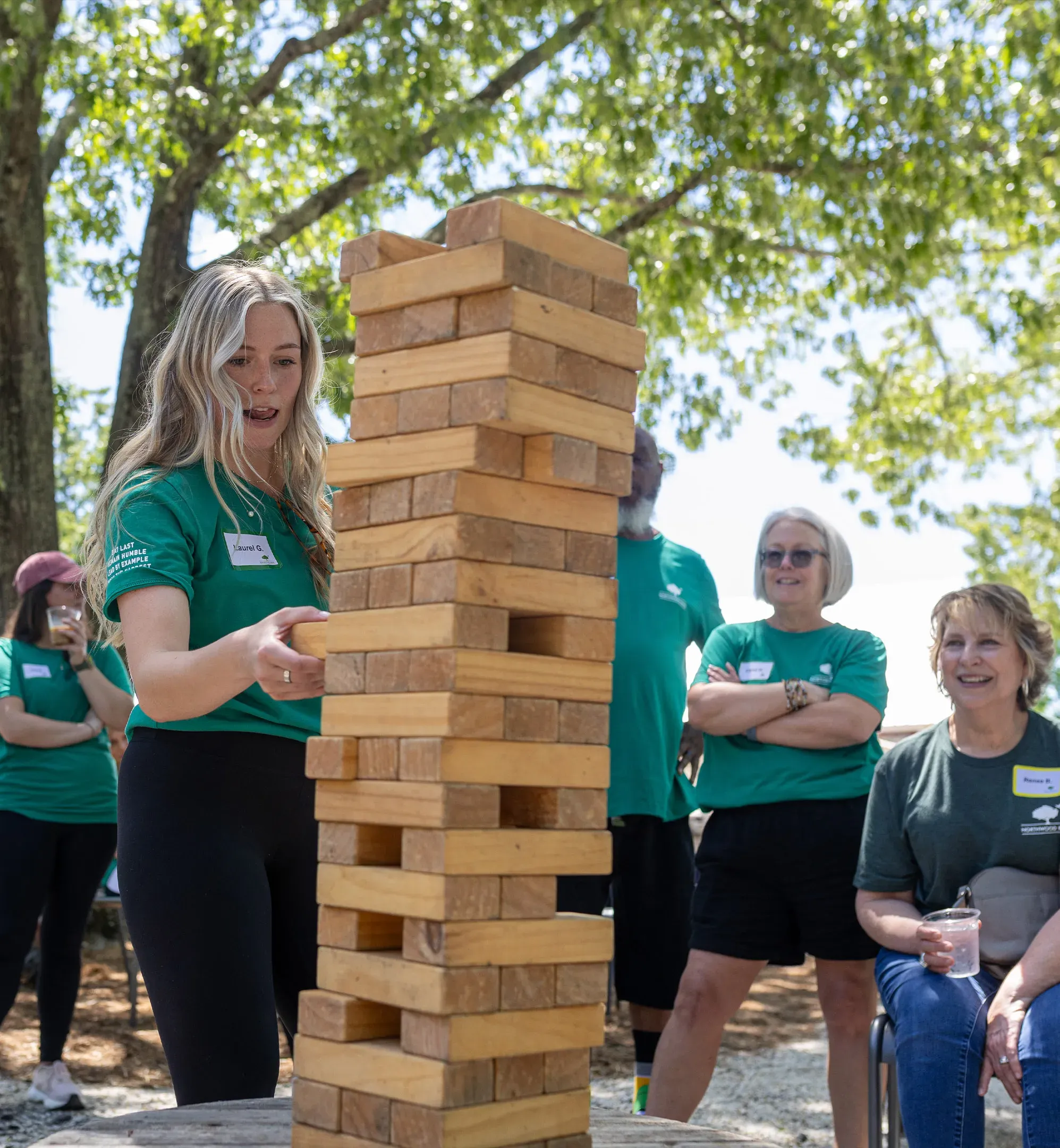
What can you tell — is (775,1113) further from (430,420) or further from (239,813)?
(430,420)

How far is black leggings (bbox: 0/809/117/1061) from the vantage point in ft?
15.8

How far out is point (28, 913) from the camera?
4820 millimetres

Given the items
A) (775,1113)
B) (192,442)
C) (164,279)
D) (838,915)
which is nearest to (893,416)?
(164,279)

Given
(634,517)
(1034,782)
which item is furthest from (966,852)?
(634,517)

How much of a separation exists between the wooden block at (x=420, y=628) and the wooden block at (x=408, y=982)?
343 millimetres

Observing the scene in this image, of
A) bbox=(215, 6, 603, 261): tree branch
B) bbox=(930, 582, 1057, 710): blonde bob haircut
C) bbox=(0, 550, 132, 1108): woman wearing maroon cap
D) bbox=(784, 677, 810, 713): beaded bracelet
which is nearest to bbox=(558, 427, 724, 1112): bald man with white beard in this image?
bbox=(784, 677, 810, 713): beaded bracelet

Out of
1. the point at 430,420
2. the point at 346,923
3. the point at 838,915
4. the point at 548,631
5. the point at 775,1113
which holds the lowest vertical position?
the point at 775,1113

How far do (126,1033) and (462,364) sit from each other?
539 centimetres

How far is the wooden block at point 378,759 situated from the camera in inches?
63.9

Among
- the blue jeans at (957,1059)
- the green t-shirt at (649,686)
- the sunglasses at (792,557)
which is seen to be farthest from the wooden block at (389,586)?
the sunglasses at (792,557)

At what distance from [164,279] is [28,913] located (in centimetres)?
414

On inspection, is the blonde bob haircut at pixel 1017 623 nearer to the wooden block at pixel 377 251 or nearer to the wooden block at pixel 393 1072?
the wooden block at pixel 377 251

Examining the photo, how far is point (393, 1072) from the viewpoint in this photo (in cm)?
158

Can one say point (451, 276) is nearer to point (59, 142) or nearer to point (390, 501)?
point (390, 501)
